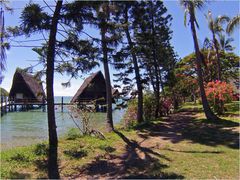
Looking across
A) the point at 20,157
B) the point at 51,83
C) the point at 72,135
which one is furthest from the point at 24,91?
the point at 51,83

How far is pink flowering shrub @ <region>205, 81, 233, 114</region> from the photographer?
15757 mm

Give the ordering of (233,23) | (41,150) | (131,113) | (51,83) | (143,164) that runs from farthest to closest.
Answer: (131,113) < (233,23) < (41,150) < (51,83) < (143,164)

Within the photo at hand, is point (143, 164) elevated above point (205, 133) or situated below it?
below

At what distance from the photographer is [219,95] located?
15.8 meters

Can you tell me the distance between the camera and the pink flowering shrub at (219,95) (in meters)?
15.8

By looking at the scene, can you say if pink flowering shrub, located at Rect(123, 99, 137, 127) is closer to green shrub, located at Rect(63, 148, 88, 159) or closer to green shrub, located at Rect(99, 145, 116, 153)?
green shrub, located at Rect(99, 145, 116, 153)

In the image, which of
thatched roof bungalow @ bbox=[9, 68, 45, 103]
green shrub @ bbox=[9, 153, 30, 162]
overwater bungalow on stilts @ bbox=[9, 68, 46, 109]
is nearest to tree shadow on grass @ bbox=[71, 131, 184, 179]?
green shrub @ bbox=[9, 153, 30, 162]

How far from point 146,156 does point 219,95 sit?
931cm

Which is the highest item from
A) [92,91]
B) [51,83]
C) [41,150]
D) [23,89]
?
[23,89]

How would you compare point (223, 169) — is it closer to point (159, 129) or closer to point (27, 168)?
point (27, 168)

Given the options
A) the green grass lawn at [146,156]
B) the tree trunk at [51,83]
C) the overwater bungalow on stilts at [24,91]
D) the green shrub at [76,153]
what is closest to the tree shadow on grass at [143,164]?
the green grass lawn at [146,156]

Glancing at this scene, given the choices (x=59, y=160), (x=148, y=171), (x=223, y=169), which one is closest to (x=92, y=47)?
(x=59, y=160)

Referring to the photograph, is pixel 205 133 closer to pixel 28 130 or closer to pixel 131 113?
pixel 131 113

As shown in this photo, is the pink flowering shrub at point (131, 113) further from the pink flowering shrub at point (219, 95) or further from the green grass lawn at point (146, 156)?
the green grass lawn at point (146, 156)
